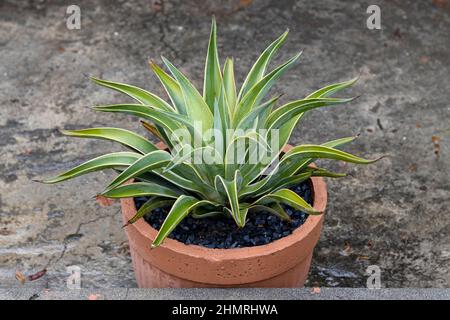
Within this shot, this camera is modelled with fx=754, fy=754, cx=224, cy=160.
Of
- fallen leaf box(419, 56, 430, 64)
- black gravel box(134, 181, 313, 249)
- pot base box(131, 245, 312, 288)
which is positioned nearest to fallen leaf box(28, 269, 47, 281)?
pot base box(131, 245, 312, 288)

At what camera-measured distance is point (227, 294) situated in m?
2.82

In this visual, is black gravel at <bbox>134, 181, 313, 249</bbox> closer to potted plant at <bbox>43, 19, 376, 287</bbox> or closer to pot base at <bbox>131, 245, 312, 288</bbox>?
potted plant at <bbox>43, 19, 376, 287</bbox>

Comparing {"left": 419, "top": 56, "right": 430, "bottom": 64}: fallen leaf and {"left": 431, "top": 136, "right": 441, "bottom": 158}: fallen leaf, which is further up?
{"left": 419, "top": 56, "right": 430, "bottom": 64}: fallen leaf

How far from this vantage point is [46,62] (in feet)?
16.3

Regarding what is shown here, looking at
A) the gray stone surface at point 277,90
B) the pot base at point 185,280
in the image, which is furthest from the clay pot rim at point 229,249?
the gray stone surface at point 277,90

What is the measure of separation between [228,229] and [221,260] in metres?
0.25

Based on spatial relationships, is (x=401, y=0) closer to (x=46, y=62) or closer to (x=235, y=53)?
(x=235, y=53)

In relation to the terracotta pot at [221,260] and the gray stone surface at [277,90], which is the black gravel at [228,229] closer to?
the terracotta pot at [221,260]

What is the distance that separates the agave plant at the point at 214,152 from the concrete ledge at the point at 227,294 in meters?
0.29

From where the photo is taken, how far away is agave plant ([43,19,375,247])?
8.98ft

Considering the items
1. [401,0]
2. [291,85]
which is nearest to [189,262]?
[291,85]

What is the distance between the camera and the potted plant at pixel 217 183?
274cm

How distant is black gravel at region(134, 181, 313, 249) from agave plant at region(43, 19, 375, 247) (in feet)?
0.19

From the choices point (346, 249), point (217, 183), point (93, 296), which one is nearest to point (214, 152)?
point (217, 183)
